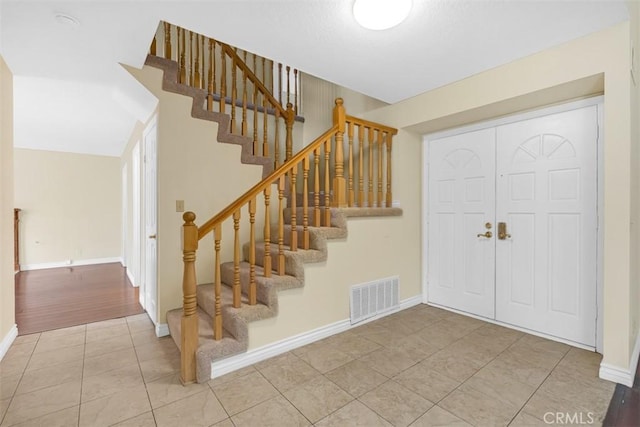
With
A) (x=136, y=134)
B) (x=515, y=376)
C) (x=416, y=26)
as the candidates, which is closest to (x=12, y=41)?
(x=136, y=134)

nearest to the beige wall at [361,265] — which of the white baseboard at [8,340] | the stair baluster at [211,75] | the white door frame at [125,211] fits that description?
the stair baluster at [211,75]

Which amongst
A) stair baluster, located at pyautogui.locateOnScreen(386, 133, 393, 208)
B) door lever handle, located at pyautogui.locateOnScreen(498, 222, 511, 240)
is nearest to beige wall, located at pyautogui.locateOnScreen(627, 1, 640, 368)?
door lever handle, located at pyautogui.locateOnScreen(498, 222, 511, 240)

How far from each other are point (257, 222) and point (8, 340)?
7.52 ft

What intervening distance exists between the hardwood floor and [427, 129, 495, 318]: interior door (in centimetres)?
350

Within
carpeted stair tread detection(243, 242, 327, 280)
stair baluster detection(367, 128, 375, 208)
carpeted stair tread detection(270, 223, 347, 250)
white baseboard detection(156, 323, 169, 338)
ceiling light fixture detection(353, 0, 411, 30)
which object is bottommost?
white baseboard detection(156, 323, 169, 338)

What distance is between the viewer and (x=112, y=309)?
344cm

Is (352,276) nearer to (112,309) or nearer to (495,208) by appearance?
(495,208)

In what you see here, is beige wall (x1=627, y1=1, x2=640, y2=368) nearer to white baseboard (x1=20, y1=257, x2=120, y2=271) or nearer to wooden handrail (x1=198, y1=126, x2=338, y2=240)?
wooden handrail (x1=198, y1=126, x2=338, y2=240)

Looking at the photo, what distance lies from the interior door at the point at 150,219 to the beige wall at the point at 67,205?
13.1 ft

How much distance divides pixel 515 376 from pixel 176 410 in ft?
7.15

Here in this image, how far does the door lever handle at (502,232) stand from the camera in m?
2.85

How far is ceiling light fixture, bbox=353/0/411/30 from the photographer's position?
1680 mm
